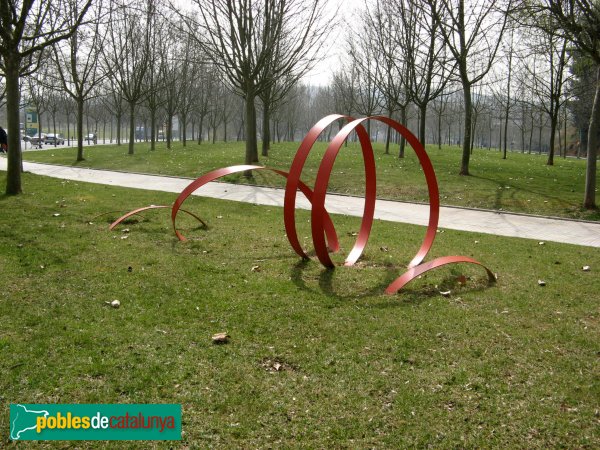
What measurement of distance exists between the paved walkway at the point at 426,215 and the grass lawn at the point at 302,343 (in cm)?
232

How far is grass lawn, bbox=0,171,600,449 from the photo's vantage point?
11.0ft

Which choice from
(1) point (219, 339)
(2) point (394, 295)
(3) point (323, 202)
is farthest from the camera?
(3) point (323, 202)

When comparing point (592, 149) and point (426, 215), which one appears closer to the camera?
point (426, 215)

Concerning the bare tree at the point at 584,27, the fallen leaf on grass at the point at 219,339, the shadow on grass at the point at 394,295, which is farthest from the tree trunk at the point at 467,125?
the fallen leaf on grass at the point at 219,339

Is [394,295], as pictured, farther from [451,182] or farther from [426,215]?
[451,182]

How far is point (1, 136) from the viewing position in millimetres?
18375

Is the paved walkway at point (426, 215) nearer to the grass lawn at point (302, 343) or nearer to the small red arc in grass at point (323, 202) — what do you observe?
the grass lawn at point (302, 343)

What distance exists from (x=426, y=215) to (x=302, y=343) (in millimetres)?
8059

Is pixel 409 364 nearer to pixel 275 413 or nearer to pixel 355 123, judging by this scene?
pixel 275 413

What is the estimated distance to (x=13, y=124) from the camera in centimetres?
1205

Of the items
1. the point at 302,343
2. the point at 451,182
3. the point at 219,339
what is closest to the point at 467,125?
the point at 451,182

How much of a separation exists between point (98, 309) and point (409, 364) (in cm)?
311

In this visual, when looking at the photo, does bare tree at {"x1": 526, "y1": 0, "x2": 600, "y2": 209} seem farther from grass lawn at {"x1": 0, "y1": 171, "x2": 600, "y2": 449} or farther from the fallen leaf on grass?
the fallen leaf on grass

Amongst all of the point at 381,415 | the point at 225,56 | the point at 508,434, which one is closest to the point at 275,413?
the point at 381,415
